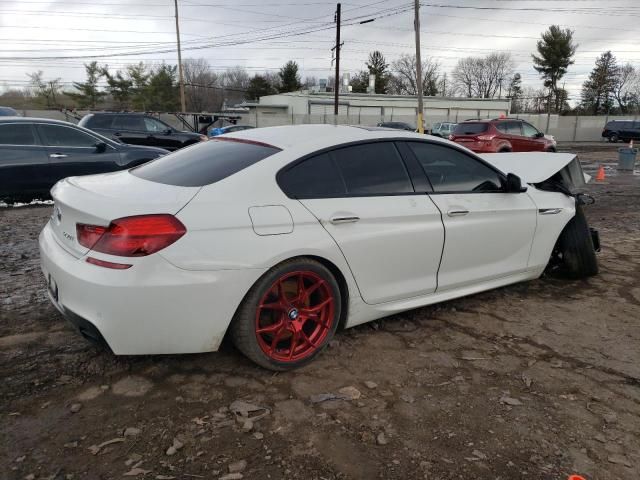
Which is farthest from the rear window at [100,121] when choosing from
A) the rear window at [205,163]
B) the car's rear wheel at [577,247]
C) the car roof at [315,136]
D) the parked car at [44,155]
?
the car's rear wheel at [577,247]

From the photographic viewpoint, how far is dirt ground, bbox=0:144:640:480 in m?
2.17

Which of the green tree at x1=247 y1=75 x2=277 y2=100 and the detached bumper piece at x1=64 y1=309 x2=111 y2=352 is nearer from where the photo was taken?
the detached bumper piece at x1=64 y1=309 x2=111 y2=352

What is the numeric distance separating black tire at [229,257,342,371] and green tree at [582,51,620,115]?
78.1 meters

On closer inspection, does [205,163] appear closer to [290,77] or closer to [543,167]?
[543,167]

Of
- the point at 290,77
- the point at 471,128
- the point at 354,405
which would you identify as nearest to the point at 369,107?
the point at 290,77

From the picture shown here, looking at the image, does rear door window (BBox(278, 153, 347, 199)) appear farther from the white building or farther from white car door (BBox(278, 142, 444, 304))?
the white building

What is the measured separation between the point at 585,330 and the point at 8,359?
153 inches

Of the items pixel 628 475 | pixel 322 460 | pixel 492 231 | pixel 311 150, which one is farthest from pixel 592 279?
pixel 322 460

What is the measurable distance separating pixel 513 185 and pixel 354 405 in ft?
7.39

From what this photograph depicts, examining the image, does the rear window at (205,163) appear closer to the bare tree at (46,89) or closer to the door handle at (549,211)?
the door handle at (549,211)

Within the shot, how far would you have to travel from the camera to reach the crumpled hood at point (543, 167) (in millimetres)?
4523

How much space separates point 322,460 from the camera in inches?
86.2

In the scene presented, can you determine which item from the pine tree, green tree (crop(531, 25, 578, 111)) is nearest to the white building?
green tree (crop(531, 25, 578, 111))

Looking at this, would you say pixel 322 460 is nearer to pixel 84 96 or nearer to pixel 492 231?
pixel 492 231
